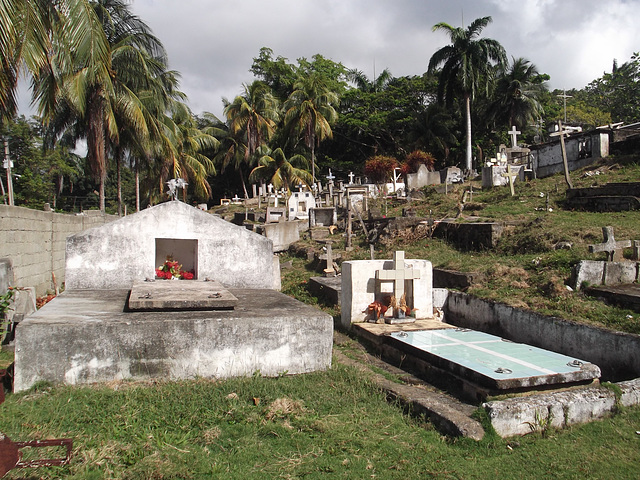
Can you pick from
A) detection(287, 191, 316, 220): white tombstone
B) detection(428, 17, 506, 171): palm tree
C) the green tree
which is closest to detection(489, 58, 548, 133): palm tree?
detection(428, 17, 506, 171): palm tree

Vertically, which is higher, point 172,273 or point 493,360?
point 172,273

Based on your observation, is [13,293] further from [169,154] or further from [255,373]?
[169,154]

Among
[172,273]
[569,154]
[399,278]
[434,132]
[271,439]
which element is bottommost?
[271,439]

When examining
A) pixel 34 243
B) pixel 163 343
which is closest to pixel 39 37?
pixel 163 343

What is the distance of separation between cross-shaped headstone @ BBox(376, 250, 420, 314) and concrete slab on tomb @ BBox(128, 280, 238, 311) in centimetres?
279

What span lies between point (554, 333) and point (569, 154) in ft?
59.0

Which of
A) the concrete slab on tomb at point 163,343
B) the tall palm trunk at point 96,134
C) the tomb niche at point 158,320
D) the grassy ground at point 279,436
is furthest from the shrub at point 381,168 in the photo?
the grassy ground at point 279,436

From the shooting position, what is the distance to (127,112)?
670 inches

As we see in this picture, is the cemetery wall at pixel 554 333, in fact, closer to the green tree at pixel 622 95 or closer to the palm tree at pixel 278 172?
the palm tree at pixel 278 172

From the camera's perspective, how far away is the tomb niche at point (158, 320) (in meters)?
5.48

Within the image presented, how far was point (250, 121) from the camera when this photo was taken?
38.3 m

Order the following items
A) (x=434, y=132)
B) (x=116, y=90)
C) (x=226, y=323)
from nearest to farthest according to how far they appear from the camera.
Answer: (x=226, y=323) → (x=116, y=90) → (x=434, y=132)

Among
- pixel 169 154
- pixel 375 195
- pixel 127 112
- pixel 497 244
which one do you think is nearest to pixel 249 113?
pixel 375 195

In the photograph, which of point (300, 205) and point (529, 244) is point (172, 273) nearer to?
point (529, 244)
